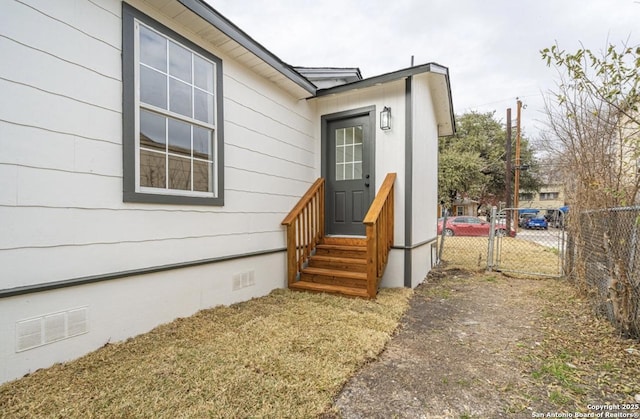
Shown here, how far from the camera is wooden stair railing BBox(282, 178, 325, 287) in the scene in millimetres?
4262

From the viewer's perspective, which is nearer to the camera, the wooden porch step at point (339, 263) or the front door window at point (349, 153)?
the wooden porch step at point (339, 263)

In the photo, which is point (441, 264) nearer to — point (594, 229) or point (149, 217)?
point (594, 229)

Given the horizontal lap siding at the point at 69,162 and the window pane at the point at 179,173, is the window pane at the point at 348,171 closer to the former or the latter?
the horizontal lap siding at the point at 69,162

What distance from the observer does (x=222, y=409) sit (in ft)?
5.28

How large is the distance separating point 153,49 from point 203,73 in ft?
1.88

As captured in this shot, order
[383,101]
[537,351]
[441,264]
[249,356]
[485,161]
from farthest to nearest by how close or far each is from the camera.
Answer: [485,161] → [441,264] → [383,101] → [537,351] → [249,356]

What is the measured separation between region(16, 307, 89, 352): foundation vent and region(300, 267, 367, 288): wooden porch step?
2.62 metres

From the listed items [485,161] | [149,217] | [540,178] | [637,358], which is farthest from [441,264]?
[540,178]

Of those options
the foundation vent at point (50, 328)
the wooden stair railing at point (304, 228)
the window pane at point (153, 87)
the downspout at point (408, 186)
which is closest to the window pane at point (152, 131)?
the window pane at point (153, 87)

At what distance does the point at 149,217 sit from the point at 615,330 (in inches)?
173

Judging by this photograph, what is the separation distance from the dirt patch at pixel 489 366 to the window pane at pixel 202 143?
2.62 meters

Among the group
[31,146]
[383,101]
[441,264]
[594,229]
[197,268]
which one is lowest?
[441,264]

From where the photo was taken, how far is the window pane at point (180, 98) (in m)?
2.90

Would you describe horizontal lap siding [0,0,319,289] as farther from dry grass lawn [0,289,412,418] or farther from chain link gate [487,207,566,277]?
chain link gate [487,207,566,277]
